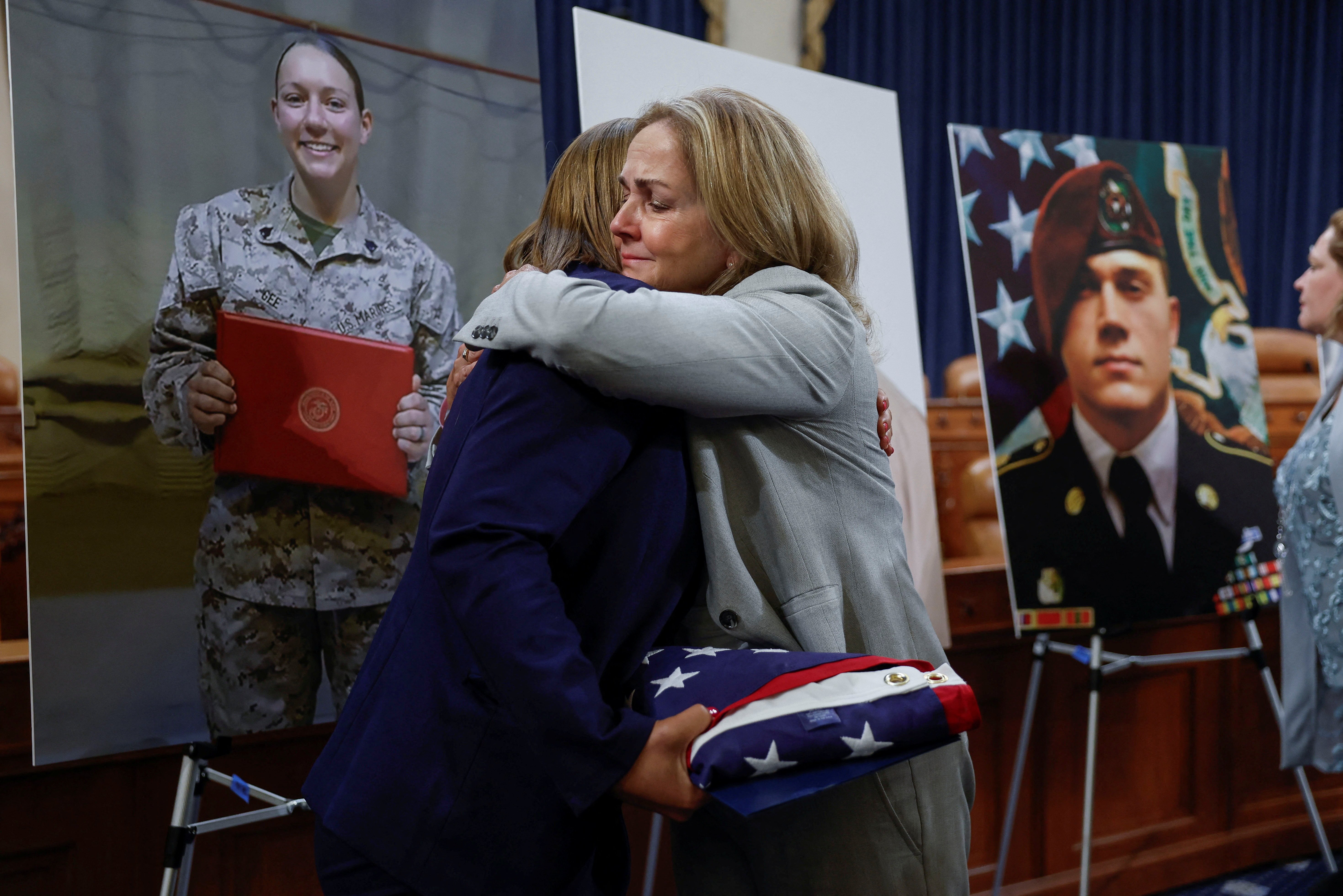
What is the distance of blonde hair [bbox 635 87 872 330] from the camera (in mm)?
1105

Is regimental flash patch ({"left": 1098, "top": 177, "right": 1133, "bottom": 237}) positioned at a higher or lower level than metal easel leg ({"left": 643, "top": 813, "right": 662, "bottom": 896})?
higher

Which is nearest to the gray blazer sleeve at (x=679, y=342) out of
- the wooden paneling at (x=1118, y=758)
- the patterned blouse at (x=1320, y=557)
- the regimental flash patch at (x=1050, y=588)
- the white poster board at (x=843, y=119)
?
the white poster board at (x=843, y=119)

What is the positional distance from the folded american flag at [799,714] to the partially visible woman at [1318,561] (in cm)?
→ 214

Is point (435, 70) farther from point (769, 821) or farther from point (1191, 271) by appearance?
point (1191, 271)

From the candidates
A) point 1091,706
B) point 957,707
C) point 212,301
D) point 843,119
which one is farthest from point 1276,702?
point 212,301

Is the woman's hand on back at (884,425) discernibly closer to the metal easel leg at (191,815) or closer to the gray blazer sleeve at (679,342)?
the gray blazer sleeve at (679,342)

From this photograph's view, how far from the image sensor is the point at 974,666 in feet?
9.93

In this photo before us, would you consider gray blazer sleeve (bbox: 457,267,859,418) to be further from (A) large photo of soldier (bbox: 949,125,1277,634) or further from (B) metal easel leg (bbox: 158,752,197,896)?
(A) large photo of soldier (bbox: 949,125,1277,634)

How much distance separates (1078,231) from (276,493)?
215cm

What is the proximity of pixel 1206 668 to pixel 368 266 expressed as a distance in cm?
292

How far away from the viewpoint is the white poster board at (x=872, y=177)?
228 centimetres

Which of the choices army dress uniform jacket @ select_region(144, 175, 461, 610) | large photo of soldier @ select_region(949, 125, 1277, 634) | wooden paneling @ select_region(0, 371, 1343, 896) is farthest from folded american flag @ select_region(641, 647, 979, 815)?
large photo of soldier @ select_region(949, 125, 1277, 634)

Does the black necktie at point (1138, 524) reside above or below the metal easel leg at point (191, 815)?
above

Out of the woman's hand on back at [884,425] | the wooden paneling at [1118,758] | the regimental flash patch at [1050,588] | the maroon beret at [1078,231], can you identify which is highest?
the maroon beret at [1078,231]
